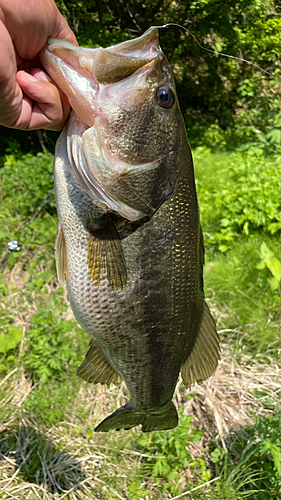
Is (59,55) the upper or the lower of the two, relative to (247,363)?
upper

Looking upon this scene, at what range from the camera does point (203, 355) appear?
5.89ft

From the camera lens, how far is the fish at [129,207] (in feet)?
4.39

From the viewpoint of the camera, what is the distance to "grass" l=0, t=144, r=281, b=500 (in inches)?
104

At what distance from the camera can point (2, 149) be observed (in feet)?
21.7

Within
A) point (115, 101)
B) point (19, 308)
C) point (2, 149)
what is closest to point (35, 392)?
point (19, 308)

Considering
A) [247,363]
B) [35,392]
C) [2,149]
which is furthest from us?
[2,149]

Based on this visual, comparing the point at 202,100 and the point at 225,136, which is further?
the point at 202,100

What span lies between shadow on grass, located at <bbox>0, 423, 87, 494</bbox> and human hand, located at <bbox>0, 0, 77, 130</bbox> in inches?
94.5

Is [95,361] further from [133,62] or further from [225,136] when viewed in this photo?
[225,136]

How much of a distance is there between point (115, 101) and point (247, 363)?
276 cm

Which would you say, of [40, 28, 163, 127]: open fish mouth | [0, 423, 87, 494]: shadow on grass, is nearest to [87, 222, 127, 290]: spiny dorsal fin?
[40, 28, 163, 127]: open fish mouth

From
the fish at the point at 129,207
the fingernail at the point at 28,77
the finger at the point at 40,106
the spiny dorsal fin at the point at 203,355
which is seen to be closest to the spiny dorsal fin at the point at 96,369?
the fish at the point at 129,207

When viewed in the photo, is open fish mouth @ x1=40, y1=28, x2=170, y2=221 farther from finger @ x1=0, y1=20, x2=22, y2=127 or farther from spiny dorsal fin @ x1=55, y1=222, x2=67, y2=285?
spiny dorsal fin @ x1=55, y1=222, x2=67, y2=285

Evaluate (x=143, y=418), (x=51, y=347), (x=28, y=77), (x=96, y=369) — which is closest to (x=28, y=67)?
(x=28, y=77)
